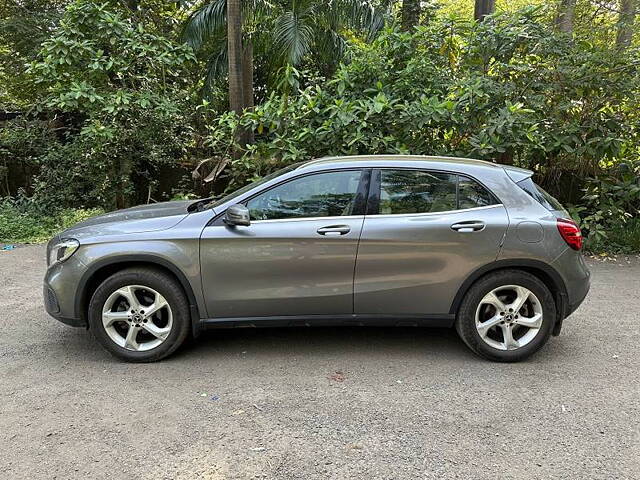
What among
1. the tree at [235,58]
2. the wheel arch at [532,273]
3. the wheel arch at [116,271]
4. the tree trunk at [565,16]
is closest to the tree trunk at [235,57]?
the tree at [235,58]

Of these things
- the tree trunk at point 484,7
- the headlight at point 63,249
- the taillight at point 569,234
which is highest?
the tree trunk at point 484,7

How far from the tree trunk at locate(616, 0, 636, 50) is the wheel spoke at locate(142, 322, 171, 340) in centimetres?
746

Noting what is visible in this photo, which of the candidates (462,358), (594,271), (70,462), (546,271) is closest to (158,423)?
(70,462)

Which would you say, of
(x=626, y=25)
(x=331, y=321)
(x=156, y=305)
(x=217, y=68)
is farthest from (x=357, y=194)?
(x=217, y=68)

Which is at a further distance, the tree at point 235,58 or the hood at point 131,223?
the tree at point 235,58

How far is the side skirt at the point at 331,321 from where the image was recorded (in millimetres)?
3883

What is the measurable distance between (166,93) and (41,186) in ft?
10.4

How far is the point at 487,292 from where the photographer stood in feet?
12.7

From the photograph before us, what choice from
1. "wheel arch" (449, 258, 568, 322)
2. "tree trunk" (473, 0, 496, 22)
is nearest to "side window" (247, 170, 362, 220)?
"wheel arch" (449, 258, 568, 322)

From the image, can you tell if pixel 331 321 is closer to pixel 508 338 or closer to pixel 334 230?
pixel 334 230

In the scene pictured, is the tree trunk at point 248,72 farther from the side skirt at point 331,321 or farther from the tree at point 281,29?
the side skirt at point 331,321

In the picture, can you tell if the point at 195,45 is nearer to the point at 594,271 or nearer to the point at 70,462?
the point at 594,271

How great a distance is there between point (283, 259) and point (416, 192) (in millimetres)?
1194

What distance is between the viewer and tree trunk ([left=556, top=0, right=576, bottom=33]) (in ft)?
27.6
